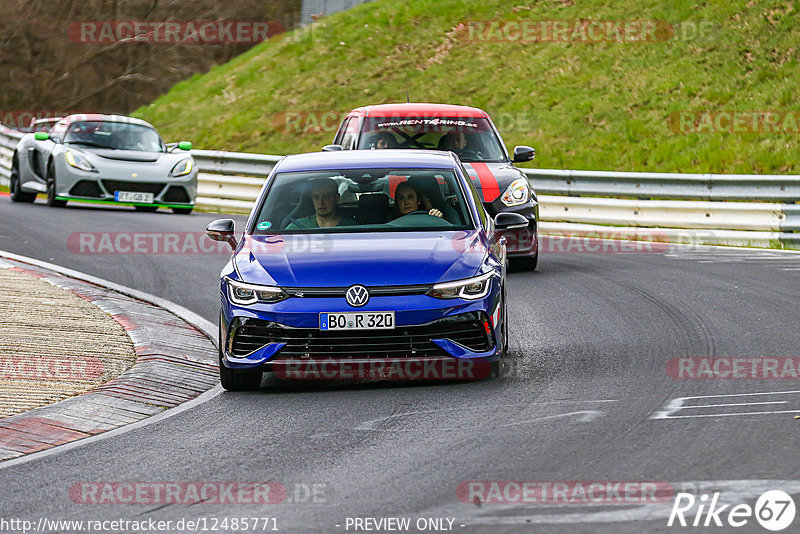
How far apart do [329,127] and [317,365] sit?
24.0 meters

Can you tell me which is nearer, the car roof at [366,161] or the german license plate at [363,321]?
the german license plate at [363,321]

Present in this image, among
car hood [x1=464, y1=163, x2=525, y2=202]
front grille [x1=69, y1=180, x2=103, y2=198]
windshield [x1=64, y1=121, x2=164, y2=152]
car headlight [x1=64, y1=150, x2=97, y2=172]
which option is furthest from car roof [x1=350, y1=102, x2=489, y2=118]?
windshield [x1=64, y1=121, x2=164, y2=152]

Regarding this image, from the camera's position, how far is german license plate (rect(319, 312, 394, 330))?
7.92m

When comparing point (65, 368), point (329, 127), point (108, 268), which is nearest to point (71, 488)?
point (65, 368)

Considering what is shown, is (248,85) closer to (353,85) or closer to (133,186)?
(353,85)

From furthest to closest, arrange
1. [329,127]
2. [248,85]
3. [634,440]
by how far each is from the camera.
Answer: [248,85]
[329,127]
[634,440]

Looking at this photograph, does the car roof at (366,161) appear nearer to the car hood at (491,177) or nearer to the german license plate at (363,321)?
the german license plate at (363,321)

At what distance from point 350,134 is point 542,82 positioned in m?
15.5

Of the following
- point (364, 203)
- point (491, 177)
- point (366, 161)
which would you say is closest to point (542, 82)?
point (491, 177)

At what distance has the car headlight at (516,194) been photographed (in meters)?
13.5

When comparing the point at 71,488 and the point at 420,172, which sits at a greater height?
the point at 420,172

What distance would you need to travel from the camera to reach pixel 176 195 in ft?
67.9

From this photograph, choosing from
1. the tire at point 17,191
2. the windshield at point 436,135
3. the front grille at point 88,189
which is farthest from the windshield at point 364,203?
the tire at point 17,191

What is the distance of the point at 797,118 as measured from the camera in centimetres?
2422
